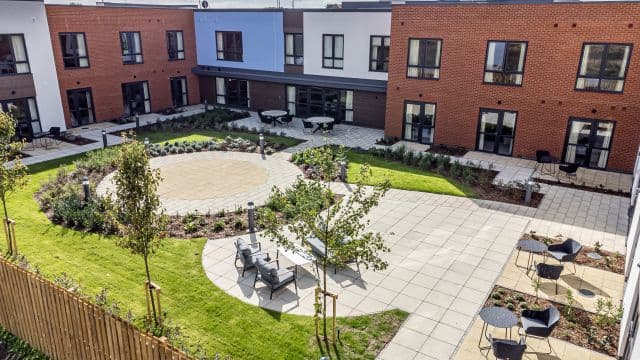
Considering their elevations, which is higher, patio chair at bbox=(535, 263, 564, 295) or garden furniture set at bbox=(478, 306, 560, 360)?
patio chair at bbox=(535, 263, 564, 295)

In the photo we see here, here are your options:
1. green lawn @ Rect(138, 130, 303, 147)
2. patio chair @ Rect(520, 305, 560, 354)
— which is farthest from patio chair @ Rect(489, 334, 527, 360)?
green lawn @ Rect(138, 130, 303, 147)

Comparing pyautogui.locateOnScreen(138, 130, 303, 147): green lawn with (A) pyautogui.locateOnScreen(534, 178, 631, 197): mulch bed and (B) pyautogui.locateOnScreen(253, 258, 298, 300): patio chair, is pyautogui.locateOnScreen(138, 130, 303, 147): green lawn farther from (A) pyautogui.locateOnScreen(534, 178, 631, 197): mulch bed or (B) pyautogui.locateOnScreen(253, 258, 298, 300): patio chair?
(B) pyautogui.locateOnScreen(253, 258, 298, 300): patio chair

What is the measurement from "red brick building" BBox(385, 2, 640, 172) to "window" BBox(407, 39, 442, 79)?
0.05m

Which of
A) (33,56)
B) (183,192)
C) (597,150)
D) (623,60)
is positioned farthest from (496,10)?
(33,56)

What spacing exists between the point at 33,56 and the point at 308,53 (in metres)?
14.5

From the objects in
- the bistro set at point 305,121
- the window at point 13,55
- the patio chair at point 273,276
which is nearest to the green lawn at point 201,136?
the bistro set at point 305,121

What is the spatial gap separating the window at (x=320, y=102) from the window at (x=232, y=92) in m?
3.66

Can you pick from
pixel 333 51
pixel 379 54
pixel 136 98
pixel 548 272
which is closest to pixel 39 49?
pixel 136 98

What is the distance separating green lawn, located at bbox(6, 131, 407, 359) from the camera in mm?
8852

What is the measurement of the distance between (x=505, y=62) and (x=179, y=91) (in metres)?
21.7

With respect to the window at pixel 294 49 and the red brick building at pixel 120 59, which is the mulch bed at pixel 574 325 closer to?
the window at pixel 294 49

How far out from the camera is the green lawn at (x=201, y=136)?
934 inches

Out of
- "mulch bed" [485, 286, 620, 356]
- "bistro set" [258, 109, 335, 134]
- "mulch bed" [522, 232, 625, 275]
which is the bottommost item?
"mulch bed" [485, 286, 620, 356]

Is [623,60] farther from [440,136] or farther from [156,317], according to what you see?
[156,317]
